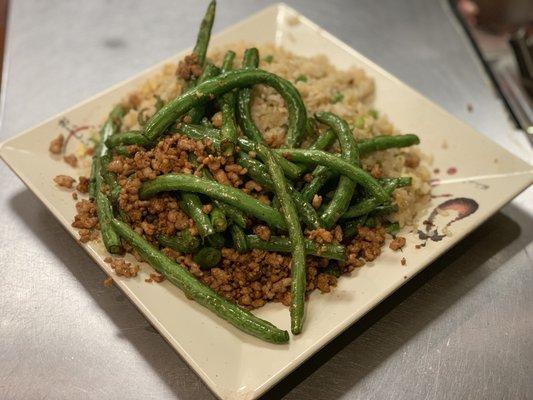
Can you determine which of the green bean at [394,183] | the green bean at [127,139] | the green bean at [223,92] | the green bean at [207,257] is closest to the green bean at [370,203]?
the green bean at [394,183]

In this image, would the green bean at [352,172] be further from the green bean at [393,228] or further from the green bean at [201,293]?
the green bean at [201,293]

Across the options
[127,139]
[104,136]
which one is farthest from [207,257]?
[104,136]

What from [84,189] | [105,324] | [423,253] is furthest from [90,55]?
[423,253]

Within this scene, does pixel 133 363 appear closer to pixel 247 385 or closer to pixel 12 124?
pixel 247 385

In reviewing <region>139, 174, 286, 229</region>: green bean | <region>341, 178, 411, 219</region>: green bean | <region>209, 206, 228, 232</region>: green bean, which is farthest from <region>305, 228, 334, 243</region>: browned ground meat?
<region>209, 206, 228, 232</region>: green bean

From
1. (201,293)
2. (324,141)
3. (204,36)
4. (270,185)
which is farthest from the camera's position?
(204,36)

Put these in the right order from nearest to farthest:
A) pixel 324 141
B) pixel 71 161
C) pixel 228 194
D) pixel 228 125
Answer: pixel 228 194, pixel 228 125, pixel 324 141, pixel 71 161

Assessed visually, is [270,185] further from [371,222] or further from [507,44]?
[507,44]
